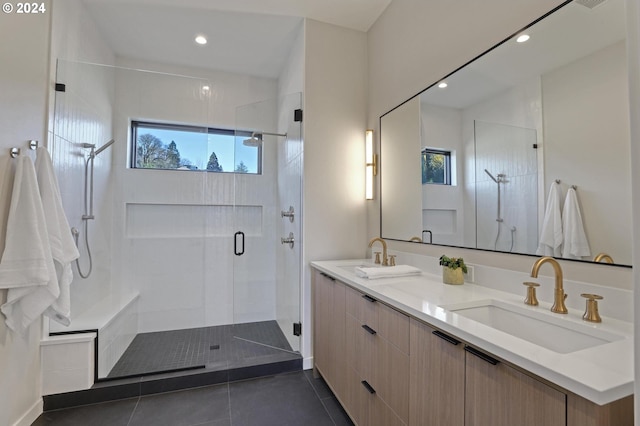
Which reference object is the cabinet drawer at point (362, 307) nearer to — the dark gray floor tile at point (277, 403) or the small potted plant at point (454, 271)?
the small potted plant at point (454, 271)

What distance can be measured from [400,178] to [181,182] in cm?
228

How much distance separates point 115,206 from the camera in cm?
269

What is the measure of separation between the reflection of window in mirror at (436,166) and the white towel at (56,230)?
2.39 m

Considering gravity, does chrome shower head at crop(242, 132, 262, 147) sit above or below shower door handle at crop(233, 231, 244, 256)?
above

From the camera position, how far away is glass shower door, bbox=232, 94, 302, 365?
2.78 metres

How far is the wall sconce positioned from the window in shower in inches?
41.9

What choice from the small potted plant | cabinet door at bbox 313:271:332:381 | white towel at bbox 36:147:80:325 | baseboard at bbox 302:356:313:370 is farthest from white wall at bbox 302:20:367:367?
white towel at bbox 36:147:80:325

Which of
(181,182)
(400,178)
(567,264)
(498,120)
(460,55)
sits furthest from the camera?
(181,182)

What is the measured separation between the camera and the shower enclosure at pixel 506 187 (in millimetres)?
1314

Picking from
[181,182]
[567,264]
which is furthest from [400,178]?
[181,182]

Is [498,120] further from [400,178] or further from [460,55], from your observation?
[400,178]

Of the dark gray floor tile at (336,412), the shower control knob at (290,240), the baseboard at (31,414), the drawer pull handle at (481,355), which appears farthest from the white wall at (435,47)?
the baseboard at (31,414)

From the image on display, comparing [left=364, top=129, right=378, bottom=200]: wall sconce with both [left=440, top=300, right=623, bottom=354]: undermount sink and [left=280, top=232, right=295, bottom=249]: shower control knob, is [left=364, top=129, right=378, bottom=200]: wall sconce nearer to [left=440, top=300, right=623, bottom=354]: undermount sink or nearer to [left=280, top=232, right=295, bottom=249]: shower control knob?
[left=280, top=232, right=295, bottom=249]: shower control knob

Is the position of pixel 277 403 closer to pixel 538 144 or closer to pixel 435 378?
pixel 435 378
